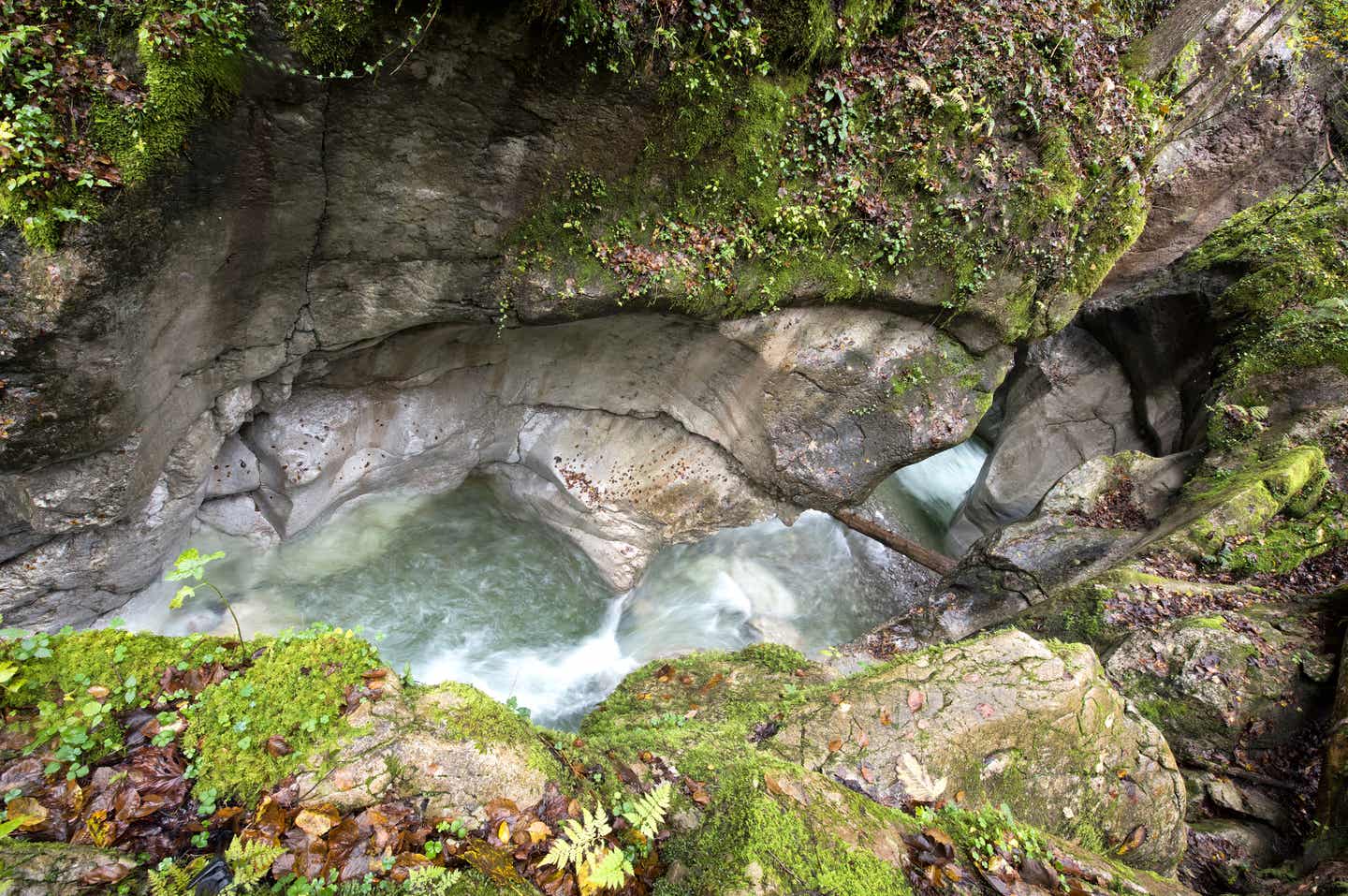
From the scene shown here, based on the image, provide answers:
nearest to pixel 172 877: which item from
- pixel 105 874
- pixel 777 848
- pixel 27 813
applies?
pixel 105 874

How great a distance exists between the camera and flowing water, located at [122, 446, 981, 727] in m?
7.11

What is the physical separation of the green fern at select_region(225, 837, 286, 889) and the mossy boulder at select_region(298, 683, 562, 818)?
0.24 m

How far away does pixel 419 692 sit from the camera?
2861 mm

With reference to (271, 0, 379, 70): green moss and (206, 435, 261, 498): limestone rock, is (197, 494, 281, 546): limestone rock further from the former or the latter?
(271, 0, 379, 70): green moss

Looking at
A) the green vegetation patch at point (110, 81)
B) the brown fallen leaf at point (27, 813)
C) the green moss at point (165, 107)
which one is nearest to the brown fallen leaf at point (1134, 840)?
the brown fallen leaf at point (27, 813)

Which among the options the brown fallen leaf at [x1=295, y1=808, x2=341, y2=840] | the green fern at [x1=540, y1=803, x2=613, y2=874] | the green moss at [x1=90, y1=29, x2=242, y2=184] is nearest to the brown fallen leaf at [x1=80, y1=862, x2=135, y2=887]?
the brown fallen leaf at [x1=295, y1=808, x2=341, y2=840]

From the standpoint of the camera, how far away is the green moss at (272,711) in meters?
2.39

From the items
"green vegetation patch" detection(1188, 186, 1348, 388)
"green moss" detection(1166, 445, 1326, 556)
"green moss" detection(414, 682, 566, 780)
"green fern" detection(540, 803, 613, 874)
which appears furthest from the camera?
"green vegetation patch" detection(1188, 186, 1348, 388)

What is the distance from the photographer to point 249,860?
2078 mm

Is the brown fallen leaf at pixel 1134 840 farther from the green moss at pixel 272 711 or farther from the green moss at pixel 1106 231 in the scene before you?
the green moss at pixel 1106 231

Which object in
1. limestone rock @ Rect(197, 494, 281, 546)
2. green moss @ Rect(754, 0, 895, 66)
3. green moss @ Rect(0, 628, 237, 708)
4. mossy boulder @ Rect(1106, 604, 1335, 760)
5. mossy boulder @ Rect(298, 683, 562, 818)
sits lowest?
limestone rock @ Rect(197, 494, 281, 546)

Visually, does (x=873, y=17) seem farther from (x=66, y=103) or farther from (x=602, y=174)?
(x=66, y=103)

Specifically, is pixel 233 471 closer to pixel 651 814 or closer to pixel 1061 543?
pixel 651 814

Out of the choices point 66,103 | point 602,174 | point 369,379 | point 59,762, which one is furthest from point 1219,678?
point 66,103
